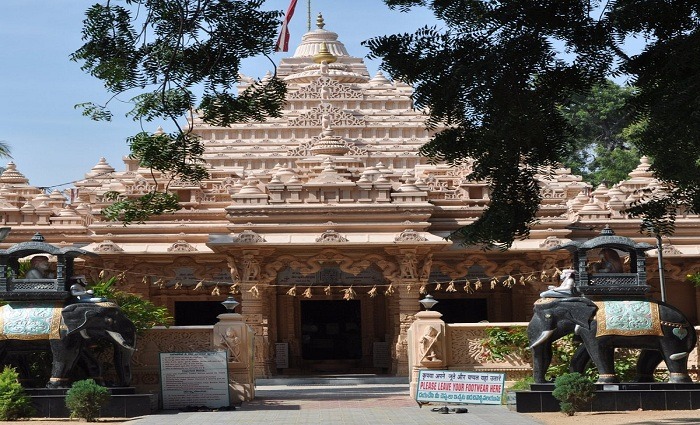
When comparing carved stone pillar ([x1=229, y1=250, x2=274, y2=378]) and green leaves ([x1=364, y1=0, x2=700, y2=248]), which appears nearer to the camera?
green leaves ([x1=364, y1=0, x2=700, y2=248])

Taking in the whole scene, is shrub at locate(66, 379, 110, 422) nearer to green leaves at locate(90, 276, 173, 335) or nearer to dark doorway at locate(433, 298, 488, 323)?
green leaves at locate(90, 276, 173, 335)

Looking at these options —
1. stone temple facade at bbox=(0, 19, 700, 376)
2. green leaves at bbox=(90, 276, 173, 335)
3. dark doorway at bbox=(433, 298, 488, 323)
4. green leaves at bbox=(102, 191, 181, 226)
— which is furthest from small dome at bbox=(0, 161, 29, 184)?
green leaves at bbox=(102, 191, 181, 226)

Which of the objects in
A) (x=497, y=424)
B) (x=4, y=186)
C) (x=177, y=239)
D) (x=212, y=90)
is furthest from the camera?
(x=4, y=186)

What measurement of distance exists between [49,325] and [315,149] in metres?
18.2

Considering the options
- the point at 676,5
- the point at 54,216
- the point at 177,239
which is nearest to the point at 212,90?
the point at 676,5

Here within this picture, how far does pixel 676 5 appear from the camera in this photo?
12414 millimetres

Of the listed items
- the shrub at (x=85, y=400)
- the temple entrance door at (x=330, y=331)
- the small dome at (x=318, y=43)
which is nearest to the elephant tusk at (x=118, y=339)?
the shrub at (x=85, y=400)

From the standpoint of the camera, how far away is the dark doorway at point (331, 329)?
35.1 metres

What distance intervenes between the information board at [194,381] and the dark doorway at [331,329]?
45.8 ft

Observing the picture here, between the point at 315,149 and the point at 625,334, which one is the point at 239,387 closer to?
the point at 625,334

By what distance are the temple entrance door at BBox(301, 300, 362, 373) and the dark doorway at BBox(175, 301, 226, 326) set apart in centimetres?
243

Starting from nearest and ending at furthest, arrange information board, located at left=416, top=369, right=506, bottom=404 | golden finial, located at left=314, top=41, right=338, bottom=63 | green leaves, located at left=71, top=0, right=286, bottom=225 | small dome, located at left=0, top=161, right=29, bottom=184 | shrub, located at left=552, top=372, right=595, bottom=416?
green leaves, located at left=71, top=0, right=286, bottom=225, shrub, located at left=552, top=372, right=595, bottom=416, information board, located at left=416, top=369, right=506, bottom=404, small dome, located at left=0, top=161, right=29, bottom=184, golden finial, located at left=314, top=41, right=338, bottom=63

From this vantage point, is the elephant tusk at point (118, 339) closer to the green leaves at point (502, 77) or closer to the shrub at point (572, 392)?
the shrub at point (572, 392)

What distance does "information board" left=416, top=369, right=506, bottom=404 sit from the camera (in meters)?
20.3
